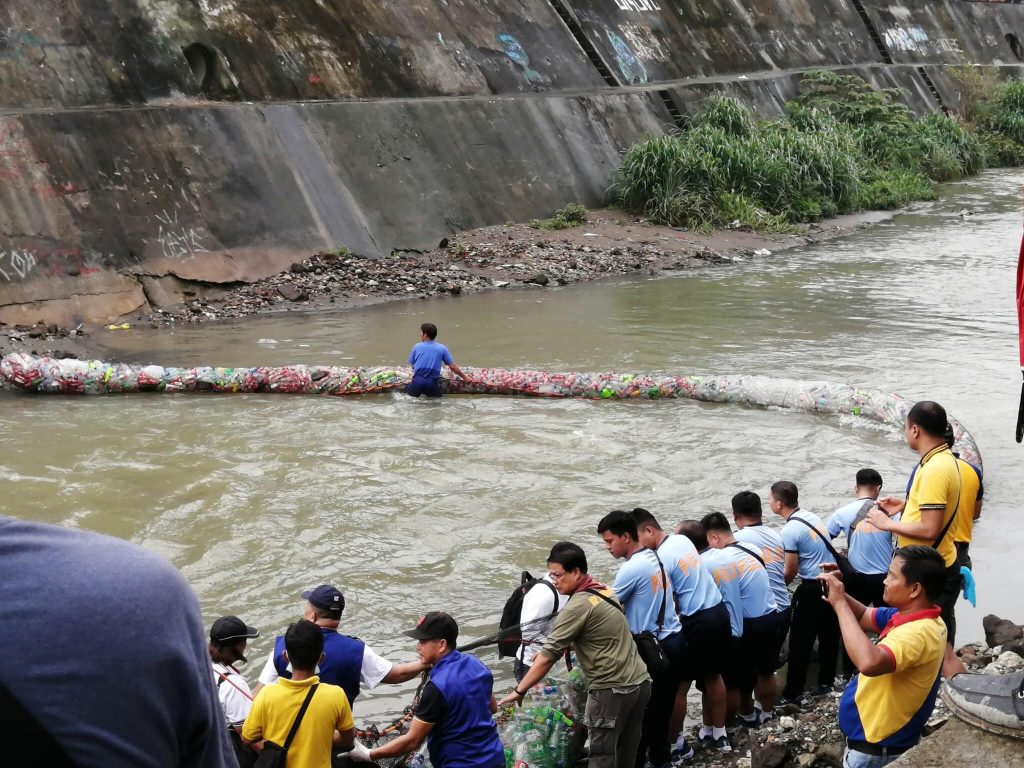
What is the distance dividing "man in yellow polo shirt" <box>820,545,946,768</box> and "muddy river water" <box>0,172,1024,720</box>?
2.59 metres

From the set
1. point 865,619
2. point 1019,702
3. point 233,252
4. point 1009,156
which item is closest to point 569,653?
point 865,619

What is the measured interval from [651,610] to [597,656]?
0.58m

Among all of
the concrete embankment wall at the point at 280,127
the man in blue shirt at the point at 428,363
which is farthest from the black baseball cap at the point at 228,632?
the concrete embankment wall at the point at 280,127

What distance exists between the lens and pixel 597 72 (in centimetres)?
2756

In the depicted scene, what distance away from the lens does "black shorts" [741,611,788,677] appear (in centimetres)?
664

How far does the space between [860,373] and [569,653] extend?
907 centimetres

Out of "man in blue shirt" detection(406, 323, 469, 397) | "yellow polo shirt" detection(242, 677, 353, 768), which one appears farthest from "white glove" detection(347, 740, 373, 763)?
"man in blue shirt" detection(406, 323, 469, 397)

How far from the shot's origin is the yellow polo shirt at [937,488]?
248 inches

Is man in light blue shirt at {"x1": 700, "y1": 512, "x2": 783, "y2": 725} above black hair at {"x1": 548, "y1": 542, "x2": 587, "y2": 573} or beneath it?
beneath

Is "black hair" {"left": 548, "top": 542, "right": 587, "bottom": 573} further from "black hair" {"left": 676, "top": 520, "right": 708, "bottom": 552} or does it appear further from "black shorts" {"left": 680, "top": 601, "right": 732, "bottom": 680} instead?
"black hair" {"left": 676, "top": 520, "right": 708, "bottom": 552}

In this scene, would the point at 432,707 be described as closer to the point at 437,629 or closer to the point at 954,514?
the point at 437,629

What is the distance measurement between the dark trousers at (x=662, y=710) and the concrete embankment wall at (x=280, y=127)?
37.7 feet

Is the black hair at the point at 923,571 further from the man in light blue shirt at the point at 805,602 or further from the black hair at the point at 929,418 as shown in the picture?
the man in light blue shirt at the point at 805,602

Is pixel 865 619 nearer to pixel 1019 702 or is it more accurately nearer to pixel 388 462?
pixel 1019 702
